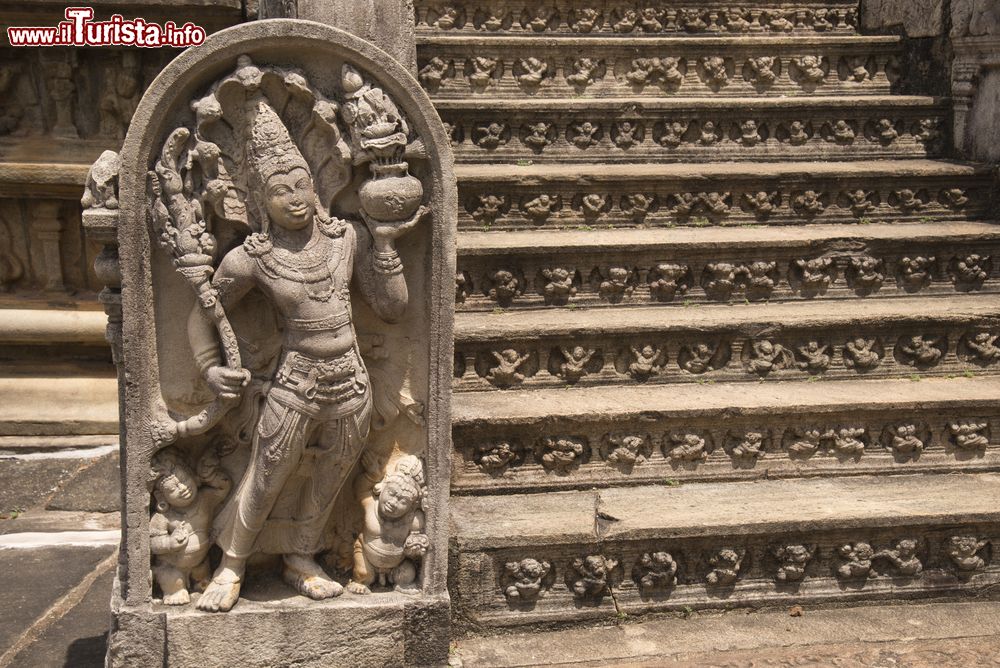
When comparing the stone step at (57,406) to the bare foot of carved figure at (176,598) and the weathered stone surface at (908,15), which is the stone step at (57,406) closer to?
the bare foot of carved figure at (176,598)

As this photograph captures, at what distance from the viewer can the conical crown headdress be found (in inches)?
118

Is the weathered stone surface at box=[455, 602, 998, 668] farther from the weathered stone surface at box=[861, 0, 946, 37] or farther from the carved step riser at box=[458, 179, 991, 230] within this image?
the weathered stone surface at box=[861, 0, 946, 37]

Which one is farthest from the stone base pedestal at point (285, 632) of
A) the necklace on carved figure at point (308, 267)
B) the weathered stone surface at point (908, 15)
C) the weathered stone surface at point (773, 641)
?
the weathered stone surface at point (908, 15)

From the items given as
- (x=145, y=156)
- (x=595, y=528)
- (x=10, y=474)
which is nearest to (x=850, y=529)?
(x=595, y=528)

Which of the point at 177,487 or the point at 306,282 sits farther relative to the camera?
the point at 177,487

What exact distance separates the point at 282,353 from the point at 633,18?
3409 mm

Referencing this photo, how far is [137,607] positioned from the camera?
10.5ft

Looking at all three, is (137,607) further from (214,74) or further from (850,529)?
(850,529)

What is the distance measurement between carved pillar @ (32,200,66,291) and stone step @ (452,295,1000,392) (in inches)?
87.9

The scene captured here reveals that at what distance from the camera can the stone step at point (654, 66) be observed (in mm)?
5352

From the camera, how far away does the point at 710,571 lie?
12.6ft

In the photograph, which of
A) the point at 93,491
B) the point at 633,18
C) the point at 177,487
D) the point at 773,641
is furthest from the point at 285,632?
the point at 633,18

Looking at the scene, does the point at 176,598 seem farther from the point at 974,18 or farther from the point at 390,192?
the point at 974,18

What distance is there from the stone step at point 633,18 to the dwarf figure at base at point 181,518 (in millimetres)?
3071
